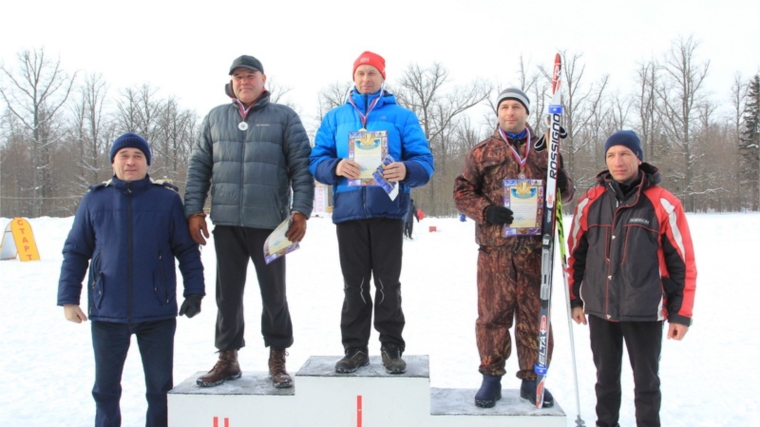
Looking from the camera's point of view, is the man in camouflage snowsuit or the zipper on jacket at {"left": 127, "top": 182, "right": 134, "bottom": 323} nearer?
the zipper on jacket at {"left": 127, "top": 182, "right": 134, "bottom": 323}

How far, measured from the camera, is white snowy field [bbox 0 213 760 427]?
4.15 m

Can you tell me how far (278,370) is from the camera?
3477mm

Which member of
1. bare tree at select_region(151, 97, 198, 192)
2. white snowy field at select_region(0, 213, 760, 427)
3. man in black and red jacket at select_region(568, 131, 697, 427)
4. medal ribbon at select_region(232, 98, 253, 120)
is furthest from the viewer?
bare tree at select_region(151, 97, 198, 192)

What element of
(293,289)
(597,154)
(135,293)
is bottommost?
(293,289)

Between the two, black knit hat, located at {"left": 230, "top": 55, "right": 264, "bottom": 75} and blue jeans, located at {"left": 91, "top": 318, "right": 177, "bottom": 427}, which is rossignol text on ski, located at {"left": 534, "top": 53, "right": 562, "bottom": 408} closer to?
black knit hat, located at {"left": 230, "top": 55, "right": 264, "bottom": 75}

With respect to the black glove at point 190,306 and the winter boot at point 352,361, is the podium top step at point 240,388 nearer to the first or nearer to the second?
the winter boot at point 352,361

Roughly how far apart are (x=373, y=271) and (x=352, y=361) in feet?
1.97

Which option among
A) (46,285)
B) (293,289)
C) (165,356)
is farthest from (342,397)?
(46,285)

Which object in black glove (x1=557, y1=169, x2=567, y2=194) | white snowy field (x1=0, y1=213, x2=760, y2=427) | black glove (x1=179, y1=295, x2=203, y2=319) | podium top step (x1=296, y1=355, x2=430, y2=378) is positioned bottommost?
white snowy field (x1=0, y1=213, x2=760, y2=427)

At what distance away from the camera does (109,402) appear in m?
3.11

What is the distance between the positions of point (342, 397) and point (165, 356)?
1.16m

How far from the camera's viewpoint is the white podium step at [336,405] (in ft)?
10.3

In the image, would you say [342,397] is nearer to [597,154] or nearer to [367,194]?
[367,194]

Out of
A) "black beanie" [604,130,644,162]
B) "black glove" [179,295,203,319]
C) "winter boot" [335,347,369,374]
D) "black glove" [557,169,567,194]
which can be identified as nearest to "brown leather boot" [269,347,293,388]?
"winter boot" [335,347,369,374]
